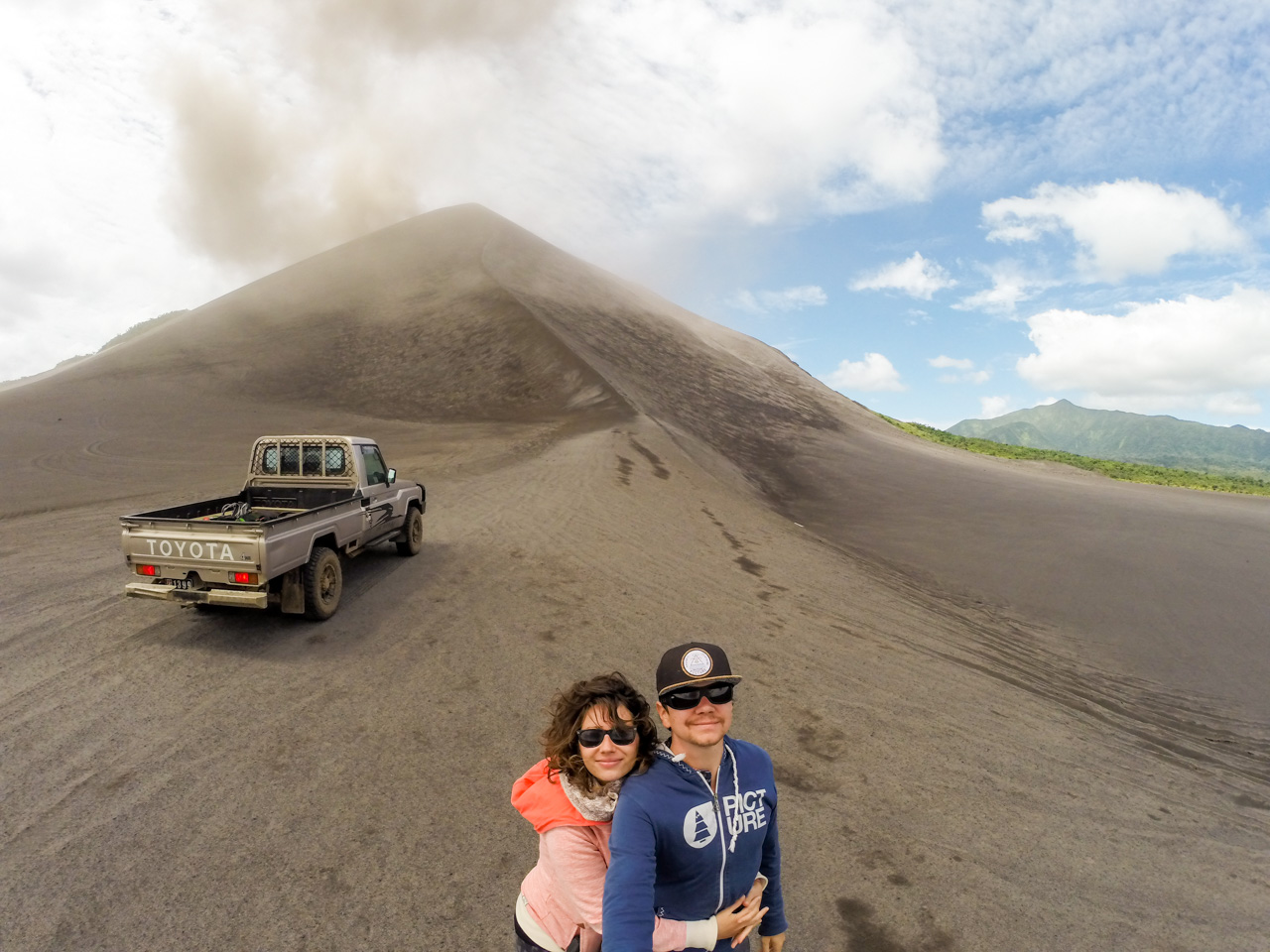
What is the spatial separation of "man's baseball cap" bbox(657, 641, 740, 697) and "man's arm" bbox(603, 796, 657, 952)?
0.37 meters

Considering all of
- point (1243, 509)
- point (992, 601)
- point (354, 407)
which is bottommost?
point (992, 601)

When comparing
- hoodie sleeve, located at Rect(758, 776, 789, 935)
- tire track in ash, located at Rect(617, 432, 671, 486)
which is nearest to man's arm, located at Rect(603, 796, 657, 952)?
hoodie sleeve, located at Rect(758, 776, 789, 935)

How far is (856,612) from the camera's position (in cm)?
1167

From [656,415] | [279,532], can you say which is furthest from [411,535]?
[656,415]

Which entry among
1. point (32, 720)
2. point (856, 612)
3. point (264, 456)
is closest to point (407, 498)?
point (264, 456)

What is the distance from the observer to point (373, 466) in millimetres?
11039

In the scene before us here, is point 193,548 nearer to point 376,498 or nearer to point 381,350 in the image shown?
point 376,498

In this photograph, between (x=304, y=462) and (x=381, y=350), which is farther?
(x=381, y=350)

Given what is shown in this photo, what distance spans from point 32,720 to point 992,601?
16129 mm

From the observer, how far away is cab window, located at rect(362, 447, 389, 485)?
35.4 ft

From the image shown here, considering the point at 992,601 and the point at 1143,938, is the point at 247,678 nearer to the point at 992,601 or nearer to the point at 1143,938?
the point at 1143,938

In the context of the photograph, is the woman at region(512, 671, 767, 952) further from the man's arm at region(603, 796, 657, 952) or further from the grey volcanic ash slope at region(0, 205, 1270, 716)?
the grey volcanic ash slope at region(0, 205, 1270, 716)

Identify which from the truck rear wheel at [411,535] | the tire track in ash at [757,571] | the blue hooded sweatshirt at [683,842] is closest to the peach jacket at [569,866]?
the blue hooded sweatshirt at [683,842]

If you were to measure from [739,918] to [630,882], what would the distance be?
20.0 inches
